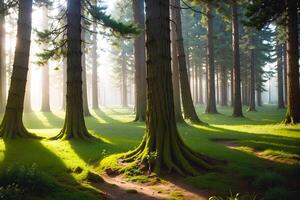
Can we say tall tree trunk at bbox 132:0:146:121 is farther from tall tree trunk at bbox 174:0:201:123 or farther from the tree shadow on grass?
the tree shadow on grass

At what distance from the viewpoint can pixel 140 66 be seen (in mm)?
22594

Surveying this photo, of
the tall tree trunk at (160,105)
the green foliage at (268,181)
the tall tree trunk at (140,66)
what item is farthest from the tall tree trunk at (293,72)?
the green foliage at (268,181)

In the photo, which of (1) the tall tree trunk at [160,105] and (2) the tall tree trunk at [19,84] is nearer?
(1) the tall tree trunk at [160,105]

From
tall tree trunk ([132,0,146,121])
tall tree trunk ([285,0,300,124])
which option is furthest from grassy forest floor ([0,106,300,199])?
tall tree trunk ([132,0,146,121])

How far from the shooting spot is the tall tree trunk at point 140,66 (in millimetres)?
21377

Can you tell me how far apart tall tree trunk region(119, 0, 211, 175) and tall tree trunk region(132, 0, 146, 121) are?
1217cm

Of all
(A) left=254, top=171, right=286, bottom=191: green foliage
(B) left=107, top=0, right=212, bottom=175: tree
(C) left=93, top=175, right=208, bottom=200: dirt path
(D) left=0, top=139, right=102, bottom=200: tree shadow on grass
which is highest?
(B) left=107, top=0, right=212, bottom=175: tree

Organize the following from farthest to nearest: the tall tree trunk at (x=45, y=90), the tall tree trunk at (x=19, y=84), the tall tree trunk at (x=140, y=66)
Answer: the tall tree trunk at (x=45, y=90) < the tall tree trunk at (x=140, y=66) < the tall tree trunk at (x=19, y=84)

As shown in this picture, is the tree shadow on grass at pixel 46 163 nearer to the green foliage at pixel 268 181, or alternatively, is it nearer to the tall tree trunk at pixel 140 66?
the green foliage at pixel 268 181

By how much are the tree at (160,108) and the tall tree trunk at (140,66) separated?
40.0 feet

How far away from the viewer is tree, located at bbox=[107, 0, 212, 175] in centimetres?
858

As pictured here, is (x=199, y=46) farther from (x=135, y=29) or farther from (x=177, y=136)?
(x=177, y=136)

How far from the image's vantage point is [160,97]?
876 cm

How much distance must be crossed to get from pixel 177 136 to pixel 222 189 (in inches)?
86.6
